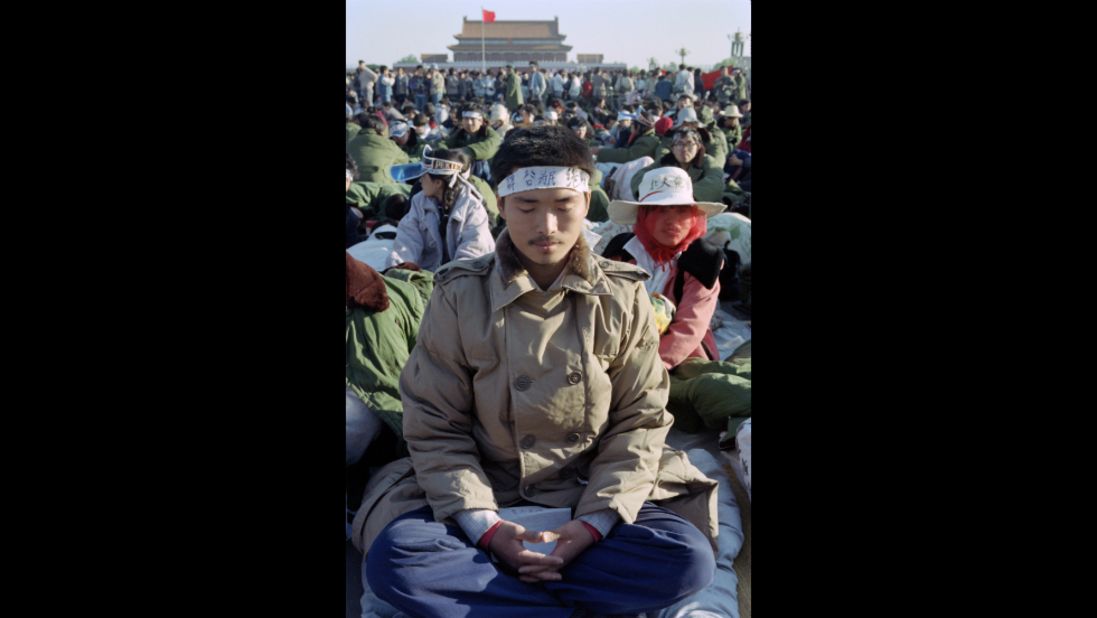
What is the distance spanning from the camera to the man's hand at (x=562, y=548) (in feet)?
6.70

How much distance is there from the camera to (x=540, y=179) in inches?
80.9

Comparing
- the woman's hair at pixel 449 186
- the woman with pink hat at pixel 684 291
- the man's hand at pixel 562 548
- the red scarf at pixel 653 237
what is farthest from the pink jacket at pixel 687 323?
the woman's hair at pixel 449 186

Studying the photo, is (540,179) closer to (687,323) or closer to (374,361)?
(374,361)

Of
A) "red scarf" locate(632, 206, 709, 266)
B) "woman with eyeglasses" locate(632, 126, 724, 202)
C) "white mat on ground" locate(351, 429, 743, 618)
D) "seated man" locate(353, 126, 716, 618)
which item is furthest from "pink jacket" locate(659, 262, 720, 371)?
"woman with eyeglasses" locate(632, 126, 724, 202)

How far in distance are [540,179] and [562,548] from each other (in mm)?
862

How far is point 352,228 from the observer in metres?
5.90

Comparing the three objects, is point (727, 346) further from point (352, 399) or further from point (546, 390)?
point (546, 390)

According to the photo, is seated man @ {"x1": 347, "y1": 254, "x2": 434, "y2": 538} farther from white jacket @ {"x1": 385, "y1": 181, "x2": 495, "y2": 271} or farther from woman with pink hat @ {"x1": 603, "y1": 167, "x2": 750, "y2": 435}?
white jacket @ {"x1": 385, "y1": 181, "x2": 495, "y2": 271}

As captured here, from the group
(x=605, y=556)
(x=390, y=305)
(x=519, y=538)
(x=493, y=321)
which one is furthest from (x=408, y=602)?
(x=390, y=305)

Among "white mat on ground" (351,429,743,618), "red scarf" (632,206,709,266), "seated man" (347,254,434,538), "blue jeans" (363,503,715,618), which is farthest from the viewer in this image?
"red scarf" (632,206,709,266)

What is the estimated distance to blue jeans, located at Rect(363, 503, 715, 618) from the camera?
2.04m

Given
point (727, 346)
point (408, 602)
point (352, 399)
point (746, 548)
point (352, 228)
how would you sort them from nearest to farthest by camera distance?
point (408, 602), point (746, 548), point (352, 399), point (727, 346), point (352, 228)

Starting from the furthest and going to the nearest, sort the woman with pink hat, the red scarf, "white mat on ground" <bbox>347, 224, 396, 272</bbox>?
"white mat on ground" <bbox>347, 224, 396, 272</bbox>, the red scarf, the woman with pink hat

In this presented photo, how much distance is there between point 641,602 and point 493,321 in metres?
0.76
